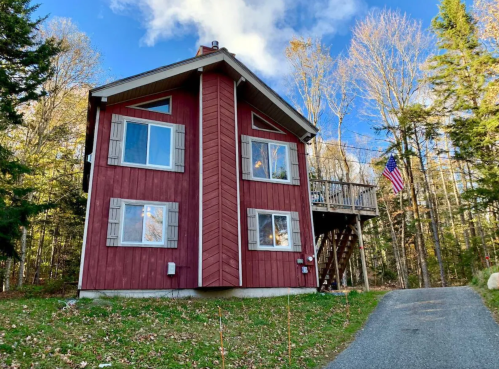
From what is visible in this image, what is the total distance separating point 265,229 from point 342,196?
3.95 m

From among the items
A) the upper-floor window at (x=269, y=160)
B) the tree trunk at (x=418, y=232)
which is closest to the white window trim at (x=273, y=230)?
the upper-floor window at (x=269, y=160)

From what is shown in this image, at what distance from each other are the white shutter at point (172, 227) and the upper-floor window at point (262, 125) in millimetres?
4375

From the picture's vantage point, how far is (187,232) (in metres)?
10.4

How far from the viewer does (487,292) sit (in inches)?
379

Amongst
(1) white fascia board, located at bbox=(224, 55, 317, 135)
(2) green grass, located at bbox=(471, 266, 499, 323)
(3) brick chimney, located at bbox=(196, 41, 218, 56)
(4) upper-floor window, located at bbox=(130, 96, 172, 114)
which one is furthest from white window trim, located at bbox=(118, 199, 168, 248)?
(2) green grass, located at bbox=(471, 266, 499, 323)

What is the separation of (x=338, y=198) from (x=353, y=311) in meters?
5.53

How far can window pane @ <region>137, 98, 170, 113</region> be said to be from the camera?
37.3 feet

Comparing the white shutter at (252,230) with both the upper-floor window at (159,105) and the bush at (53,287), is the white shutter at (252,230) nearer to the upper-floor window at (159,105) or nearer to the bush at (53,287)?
the upper-floor window at (159,105)

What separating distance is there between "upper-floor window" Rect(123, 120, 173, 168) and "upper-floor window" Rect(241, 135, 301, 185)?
2.54m

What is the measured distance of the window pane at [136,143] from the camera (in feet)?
34.7

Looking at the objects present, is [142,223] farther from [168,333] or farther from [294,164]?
[294,164]

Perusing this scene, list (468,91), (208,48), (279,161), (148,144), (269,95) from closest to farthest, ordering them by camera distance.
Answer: (148,144) → (269,95) → (279,161) → (208,48) → (468,91)

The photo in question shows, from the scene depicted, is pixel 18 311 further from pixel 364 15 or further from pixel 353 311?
pixel 364 15

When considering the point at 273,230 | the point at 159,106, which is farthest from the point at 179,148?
the point at 273,230
